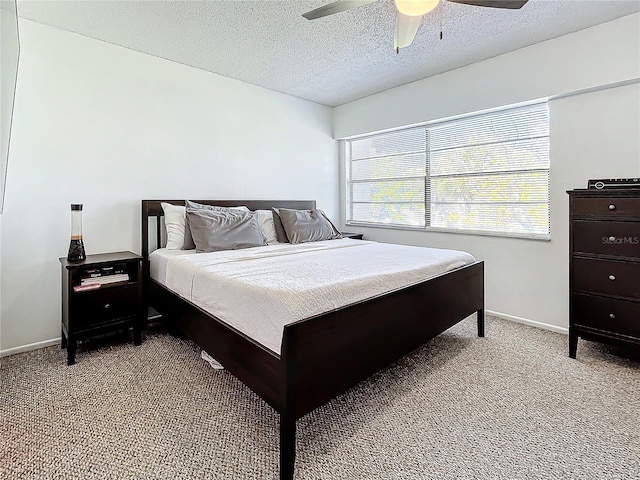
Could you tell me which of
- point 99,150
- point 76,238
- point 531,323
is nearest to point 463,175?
point 531,323

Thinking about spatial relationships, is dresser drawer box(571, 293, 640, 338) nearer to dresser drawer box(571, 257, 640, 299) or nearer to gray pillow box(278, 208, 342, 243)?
dresser drawer box(571, 257, 640, 299)

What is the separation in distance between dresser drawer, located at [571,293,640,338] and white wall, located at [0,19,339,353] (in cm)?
324

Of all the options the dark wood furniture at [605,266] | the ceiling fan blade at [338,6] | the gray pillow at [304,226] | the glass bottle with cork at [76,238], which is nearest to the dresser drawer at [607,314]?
the dark wood furniture at [605,266]

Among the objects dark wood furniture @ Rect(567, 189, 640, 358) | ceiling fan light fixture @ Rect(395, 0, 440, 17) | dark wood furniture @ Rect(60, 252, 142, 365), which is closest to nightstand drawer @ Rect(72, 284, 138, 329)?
dark wood furniture @ Rect(60, 252, 142, 365)

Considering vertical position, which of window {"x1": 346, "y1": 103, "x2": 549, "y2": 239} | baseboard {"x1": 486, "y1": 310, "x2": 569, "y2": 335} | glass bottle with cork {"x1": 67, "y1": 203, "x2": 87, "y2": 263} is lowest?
baseboard {"x1": 486, "y1": 310, "x2": 569, "y2": 335}

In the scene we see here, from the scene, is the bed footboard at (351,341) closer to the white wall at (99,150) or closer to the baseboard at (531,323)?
the baseboard at (531,323)

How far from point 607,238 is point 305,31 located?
2.67 meters

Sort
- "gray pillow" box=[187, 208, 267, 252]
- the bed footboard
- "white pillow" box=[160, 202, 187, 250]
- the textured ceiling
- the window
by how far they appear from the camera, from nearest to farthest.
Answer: the bed footboard → the textured ceiling → "gray pillow" box=[187, 208, 267, 252] → "white pillow" box=[160, 202, 187, 250] → the window

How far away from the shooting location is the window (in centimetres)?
319

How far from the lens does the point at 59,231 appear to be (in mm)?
2762

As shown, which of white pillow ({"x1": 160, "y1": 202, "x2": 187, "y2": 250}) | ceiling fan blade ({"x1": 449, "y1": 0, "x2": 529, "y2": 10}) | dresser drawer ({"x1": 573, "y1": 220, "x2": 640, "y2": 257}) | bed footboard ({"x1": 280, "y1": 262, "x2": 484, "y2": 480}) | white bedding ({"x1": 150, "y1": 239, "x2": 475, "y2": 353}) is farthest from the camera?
white pillow ({"x1": 160, "y1": 202, "x2": 187, "y2": 250})

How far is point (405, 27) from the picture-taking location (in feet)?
7.07

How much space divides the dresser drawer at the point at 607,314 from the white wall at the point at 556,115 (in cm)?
64

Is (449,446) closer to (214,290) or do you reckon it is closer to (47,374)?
(214,290)
